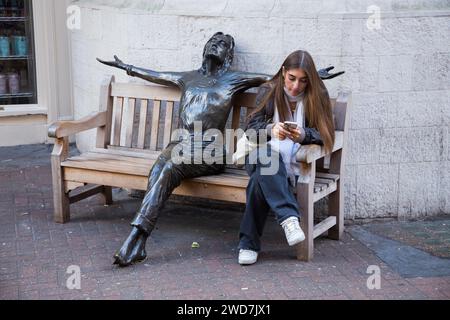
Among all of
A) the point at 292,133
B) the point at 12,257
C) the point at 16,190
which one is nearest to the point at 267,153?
the point at 292,133

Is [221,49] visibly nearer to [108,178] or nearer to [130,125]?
[130,125]

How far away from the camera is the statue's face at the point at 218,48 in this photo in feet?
17.6

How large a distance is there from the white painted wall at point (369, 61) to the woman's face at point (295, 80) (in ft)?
2.22

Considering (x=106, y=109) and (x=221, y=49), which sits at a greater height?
A: (x=221, y=49)

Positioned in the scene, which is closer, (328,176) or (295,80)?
(295,80)

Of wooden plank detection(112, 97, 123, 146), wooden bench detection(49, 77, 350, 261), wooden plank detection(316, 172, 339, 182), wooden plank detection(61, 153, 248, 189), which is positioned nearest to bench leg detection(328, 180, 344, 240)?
wooden bench detection(49, 77, 350, 261)

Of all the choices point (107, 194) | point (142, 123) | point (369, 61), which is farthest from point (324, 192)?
point (107, 194)

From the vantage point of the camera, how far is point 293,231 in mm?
4582

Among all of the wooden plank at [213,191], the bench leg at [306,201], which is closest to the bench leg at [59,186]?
the wooden plank at [213,191]

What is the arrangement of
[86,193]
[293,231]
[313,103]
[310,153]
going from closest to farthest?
[293,231]
[310,153]
[313,103]
[86,193]

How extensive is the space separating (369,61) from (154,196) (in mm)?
1863

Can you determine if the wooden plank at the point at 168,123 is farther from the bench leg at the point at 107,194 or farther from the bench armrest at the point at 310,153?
the bench armrest at the point at 310,153
